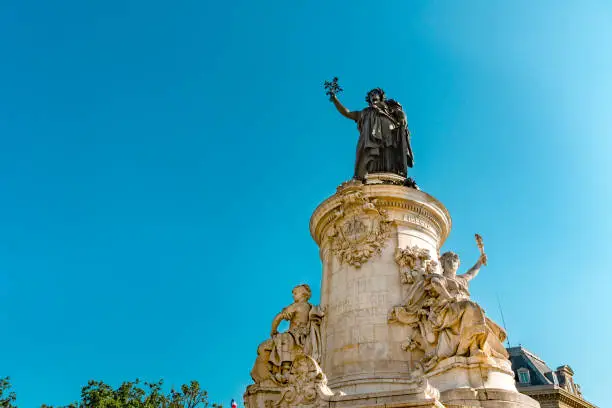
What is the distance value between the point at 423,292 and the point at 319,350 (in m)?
2.38

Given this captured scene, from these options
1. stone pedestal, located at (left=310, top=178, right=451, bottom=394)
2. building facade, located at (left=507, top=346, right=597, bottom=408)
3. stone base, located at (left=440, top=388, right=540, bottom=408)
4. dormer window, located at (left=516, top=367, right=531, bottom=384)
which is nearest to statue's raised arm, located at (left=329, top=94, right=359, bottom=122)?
stone pedestal, located at (left=310, top=178, right=451, bottom=394)

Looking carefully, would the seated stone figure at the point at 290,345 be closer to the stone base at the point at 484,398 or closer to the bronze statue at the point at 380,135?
the stone base at the point at 484,398

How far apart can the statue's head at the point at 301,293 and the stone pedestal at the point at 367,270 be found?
1.20ft

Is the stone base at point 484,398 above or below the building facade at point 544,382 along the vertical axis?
below

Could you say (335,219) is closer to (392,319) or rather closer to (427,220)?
(427,220)

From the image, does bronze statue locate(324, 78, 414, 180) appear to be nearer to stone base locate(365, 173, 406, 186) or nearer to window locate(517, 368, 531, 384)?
stone base locate(365, 173, 406, 186)

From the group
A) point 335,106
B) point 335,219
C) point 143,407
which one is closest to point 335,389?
point 335,219

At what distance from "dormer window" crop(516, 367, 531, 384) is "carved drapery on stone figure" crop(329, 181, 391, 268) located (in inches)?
992

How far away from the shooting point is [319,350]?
10.7 m

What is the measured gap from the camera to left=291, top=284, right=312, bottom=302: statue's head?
1154 cm

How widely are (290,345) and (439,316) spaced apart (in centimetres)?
315

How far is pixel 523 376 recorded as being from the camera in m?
32.1

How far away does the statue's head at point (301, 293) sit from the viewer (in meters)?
11.5

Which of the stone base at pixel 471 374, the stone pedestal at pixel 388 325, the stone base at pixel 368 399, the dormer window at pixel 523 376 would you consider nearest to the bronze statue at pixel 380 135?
the stone pedestal at pixel 388 325
